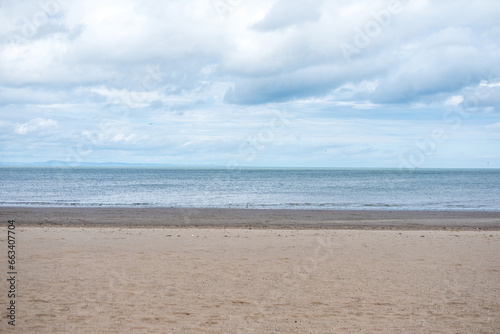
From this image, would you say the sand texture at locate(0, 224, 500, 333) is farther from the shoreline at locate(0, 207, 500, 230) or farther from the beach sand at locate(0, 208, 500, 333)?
the shoreline at locate(0, 207, 500, 230)

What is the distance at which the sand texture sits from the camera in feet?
24.9

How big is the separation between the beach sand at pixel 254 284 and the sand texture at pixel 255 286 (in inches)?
1.2

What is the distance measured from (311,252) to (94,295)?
284 inches

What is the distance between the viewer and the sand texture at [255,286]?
24.9ft

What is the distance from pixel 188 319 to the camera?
7.74m

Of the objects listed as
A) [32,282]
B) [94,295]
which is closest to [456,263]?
[94,295]

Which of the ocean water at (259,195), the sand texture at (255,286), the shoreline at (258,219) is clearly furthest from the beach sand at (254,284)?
the ocean water at (259,195)

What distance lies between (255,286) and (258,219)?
16213 millimetres

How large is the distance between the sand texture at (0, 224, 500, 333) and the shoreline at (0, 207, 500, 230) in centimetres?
680

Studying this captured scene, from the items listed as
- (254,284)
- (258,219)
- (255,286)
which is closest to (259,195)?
(258,219)

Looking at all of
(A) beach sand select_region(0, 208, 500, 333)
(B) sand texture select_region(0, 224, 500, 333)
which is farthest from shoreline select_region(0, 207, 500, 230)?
(B) sand texture select_region(0, 224, 500, 333)

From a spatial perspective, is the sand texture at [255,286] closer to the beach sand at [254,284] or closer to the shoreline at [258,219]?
the beach sand at [254,284]

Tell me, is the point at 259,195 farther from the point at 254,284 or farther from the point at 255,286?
the point at 255,286

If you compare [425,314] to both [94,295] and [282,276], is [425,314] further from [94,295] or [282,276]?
[94,295]
